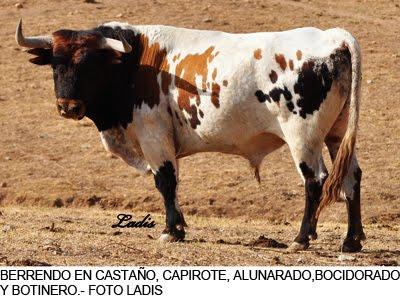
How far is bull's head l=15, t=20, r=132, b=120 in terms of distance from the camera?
13469mm

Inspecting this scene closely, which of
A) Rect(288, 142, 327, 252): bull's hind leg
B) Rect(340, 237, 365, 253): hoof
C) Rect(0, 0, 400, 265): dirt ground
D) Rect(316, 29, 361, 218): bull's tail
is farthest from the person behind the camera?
Rect(340, 237, 365, 253): hoof

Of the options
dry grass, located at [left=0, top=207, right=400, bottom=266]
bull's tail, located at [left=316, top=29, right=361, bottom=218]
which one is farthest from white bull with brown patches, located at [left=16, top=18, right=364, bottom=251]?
dry grass, located at [left=0, top=207, right=400, bottom=266]

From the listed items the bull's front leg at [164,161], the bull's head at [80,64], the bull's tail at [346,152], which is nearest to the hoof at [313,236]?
the bull's tail at [346,152]

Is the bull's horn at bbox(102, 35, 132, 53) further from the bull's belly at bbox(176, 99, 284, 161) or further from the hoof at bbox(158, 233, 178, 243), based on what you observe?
the hoof at bbox(158, 233, 178, 243)

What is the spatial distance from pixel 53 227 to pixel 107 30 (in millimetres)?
2282

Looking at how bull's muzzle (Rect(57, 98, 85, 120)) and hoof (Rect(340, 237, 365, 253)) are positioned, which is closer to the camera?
hoof (Rect(340, 237, 365, 253))

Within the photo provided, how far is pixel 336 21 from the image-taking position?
32250 mm

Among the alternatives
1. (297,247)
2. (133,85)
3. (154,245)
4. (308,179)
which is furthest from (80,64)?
(297,247)

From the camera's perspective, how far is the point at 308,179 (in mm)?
12578

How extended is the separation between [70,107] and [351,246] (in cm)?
331

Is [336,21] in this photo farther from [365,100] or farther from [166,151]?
[166,151]

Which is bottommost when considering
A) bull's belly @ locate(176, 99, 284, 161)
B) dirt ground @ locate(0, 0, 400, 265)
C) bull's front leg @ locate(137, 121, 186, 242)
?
dirt ground @ locate(0, 0, 400, 265)

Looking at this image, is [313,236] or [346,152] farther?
[313,236]

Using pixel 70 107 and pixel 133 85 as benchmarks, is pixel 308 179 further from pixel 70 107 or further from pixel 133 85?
pixel 70 107
